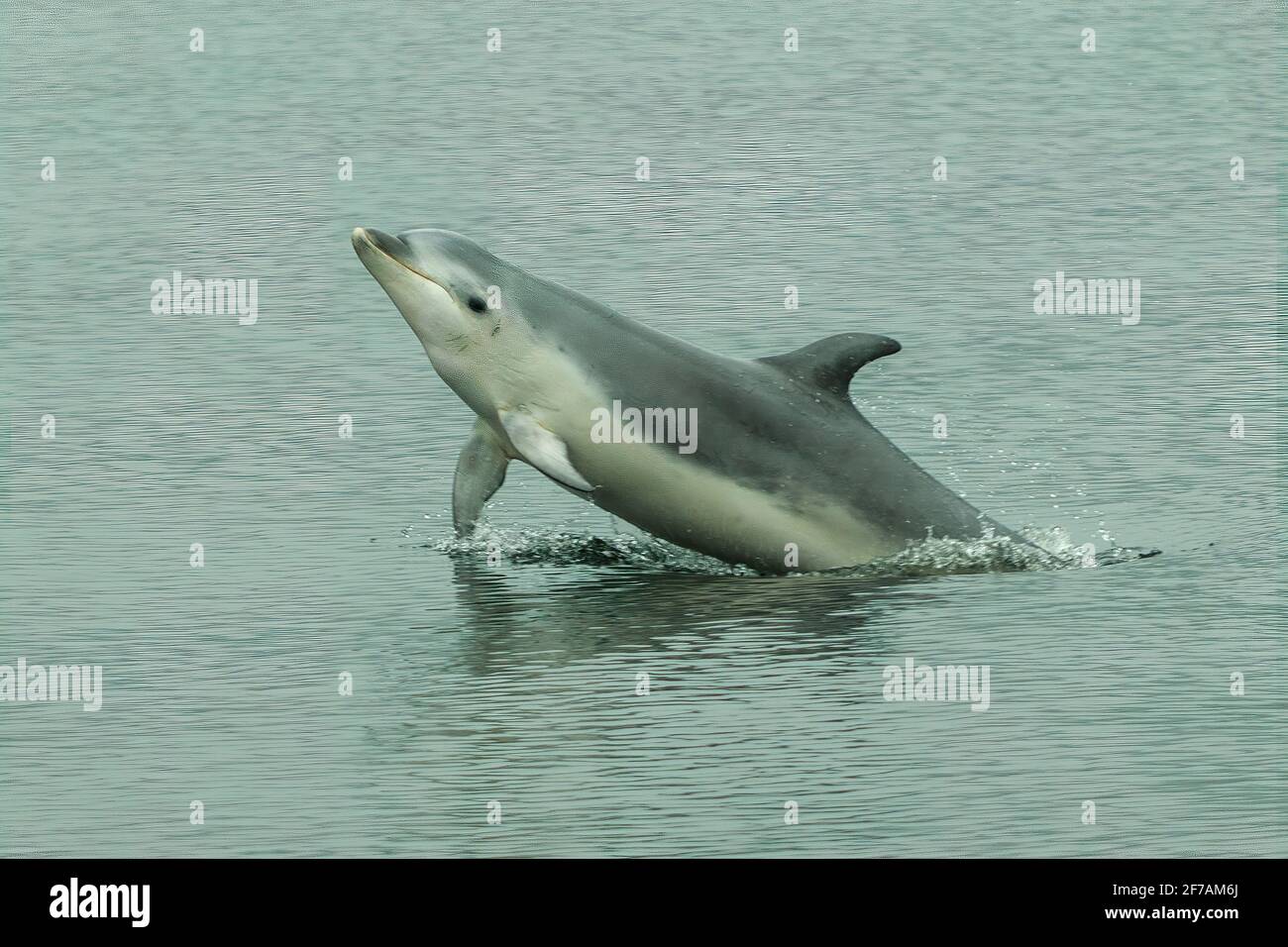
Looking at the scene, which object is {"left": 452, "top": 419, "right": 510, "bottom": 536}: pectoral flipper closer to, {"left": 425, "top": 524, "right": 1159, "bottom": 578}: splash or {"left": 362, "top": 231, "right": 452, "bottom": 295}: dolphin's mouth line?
{"left": 425, "top": 524, "right": 1159, "bottom": 578}: splash

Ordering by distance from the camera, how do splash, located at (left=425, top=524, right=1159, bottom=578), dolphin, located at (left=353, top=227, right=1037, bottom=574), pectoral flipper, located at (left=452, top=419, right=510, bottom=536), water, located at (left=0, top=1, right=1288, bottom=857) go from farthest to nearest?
1. pectoral flipper, located at (left=452, top=419, right=510, bottom=536)
2. splash, located at (left=425, top=524, right=1159, bottom=578)
3. dolphin, located at (left=353, top=227, right=1037, bottom=574)
4. water, located at (left=0, top=1, right=1288, bottom=857)

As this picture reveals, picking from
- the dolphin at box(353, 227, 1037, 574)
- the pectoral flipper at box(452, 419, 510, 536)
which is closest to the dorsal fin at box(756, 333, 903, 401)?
the dolphin at box(353, 227, 1037, 574)

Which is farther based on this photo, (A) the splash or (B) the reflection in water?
(A) the splash

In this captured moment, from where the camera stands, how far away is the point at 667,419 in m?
17.9

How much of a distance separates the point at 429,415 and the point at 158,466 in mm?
2644

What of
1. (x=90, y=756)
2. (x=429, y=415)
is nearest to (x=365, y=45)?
(x=429, y=415)

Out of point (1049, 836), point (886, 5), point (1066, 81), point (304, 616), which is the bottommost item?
point (1049, 836)

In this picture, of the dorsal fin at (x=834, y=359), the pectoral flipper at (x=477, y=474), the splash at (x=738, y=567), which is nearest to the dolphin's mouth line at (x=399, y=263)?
the pectoral flipper at (x=477, y=474)

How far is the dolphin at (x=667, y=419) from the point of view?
17844 mm

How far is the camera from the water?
45.0 ft

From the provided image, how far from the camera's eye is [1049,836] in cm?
1283

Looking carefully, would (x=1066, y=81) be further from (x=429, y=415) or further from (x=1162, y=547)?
(x=1162, y=547)

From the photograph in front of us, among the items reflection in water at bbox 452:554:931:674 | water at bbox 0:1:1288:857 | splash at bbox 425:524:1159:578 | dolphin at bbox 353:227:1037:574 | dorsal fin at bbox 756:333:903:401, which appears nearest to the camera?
water at bbox 0:1:1288:857

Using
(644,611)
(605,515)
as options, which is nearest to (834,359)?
(644,611)
